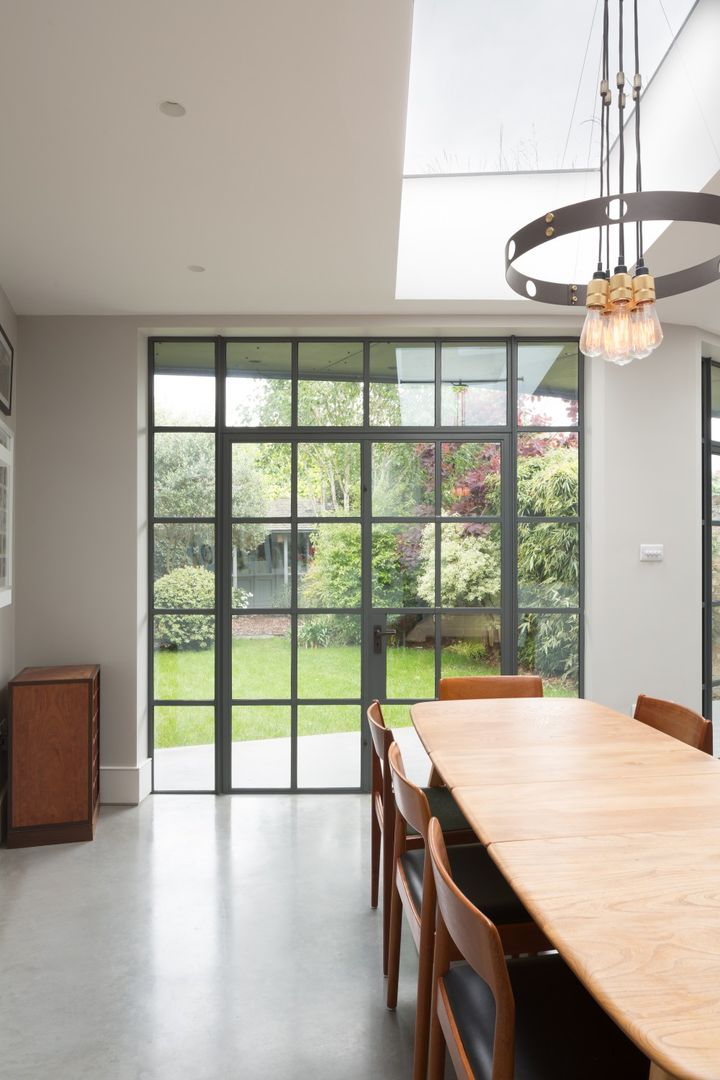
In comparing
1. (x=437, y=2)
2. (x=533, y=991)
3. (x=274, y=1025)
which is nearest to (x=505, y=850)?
(x=533, y=991)

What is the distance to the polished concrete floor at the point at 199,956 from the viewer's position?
6.65 ft

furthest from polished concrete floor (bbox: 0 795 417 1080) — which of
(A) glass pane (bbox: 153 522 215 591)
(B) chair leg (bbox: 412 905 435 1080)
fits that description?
(A) glass pane (bbox: 153 522 215 591)

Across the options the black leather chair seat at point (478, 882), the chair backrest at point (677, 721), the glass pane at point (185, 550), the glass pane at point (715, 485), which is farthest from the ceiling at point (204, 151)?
the black leather chair seat at point (478, 882)

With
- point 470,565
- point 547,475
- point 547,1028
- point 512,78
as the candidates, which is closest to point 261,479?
point 470,565

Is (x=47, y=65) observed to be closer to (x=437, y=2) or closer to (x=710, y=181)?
(x=437, y=2)

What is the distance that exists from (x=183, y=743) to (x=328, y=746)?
91 centimetres

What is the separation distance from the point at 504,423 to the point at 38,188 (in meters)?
2.78

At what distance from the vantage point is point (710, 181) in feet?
8.18

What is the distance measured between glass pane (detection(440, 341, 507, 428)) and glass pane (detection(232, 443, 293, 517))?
3.48ft

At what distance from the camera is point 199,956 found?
→ 253 cm

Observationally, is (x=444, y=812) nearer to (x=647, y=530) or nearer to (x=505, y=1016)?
(x=505, y=1016)

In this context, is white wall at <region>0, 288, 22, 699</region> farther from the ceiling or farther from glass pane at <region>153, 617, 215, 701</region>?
glass pane at <region>153, 617, 215, 701</region>

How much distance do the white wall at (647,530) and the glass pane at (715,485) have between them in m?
0.54

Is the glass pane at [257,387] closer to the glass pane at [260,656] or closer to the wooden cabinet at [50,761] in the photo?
the glass pane at [260,656]
